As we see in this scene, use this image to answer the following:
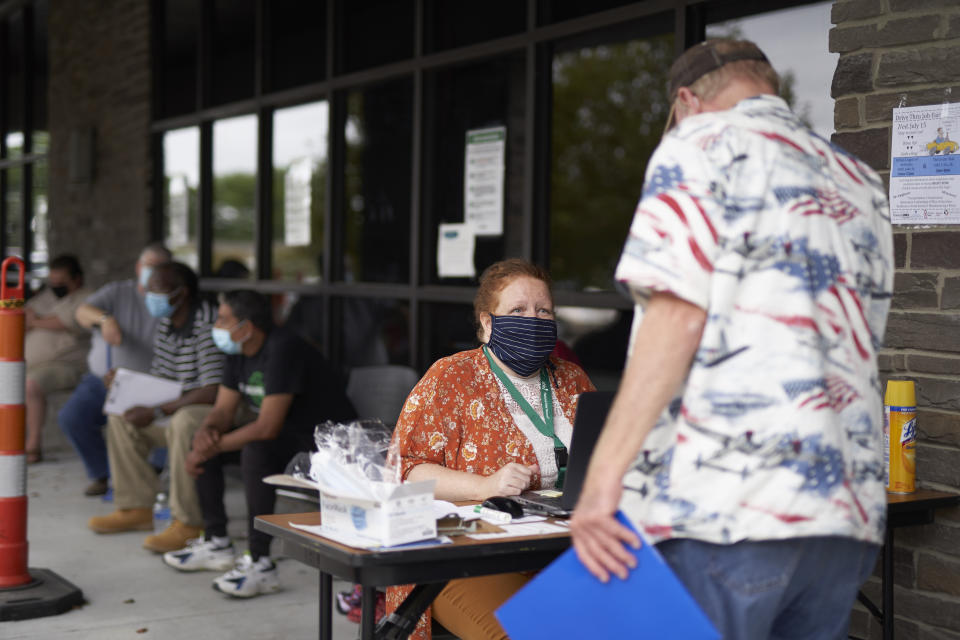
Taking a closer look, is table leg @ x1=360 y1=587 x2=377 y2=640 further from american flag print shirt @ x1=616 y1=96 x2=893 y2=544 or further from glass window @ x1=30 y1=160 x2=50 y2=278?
glass window @ x1=30 y1=160 x2=50 y2=278

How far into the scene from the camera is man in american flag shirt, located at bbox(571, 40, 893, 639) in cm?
175

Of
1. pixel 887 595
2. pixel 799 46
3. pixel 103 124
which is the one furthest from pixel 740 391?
pixel 103 124

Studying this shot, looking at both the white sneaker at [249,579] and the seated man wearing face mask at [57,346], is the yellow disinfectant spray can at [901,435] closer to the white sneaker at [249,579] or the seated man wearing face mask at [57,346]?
the white sneaker at [249,579]

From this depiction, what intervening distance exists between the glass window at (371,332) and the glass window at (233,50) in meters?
1.94

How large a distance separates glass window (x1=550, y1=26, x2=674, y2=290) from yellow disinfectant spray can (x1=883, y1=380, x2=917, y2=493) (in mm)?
2592

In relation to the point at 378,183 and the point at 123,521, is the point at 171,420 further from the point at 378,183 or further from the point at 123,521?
the point at 378,183

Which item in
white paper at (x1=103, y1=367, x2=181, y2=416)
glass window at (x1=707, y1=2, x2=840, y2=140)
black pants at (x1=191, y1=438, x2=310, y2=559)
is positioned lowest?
black pants at (x1=191, y1=438, x2=310, y2=559)

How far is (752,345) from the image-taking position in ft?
5.79

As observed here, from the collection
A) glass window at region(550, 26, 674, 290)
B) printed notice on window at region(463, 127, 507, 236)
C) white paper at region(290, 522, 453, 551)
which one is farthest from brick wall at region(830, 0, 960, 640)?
glass window at region(550, 26, 674, 290)

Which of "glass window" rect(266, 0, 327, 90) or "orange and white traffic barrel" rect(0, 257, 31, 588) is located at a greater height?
"glass window" rect(266, 0, 327, 90)

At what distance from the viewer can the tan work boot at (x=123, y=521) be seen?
18.9 feet

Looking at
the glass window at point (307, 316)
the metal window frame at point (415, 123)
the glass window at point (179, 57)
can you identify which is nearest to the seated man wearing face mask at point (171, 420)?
the glass window at point (307, 316)

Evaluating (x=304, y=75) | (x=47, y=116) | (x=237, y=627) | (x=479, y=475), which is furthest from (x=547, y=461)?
(x=47, y=116)

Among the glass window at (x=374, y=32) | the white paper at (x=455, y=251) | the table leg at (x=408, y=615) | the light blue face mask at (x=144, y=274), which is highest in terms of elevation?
the glass window at (x=374, y=32)
